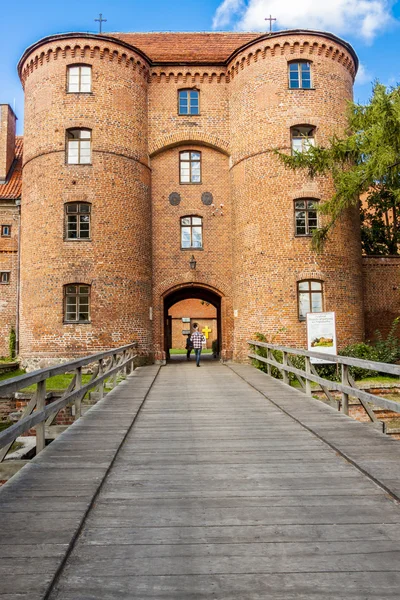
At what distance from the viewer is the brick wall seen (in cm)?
2019

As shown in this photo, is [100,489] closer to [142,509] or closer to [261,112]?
[142,509]

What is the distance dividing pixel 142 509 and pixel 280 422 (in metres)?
3.92

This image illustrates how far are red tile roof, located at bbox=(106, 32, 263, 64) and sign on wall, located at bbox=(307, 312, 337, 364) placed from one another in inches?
475

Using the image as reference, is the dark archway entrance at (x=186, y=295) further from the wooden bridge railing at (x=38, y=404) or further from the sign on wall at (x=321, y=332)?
the wooden bridge railing at (x=38, y=404)

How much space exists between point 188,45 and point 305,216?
9.95m

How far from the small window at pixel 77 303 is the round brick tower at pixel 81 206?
3 cm

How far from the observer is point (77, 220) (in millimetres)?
18344

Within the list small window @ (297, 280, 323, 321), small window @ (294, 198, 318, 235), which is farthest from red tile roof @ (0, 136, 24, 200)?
small window @ (297, 280, 323, 321)

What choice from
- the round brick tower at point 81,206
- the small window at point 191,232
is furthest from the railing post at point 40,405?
the small window at point 191,232

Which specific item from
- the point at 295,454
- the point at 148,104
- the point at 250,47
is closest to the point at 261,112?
the point at 250,47

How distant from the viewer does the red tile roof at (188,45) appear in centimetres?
2078

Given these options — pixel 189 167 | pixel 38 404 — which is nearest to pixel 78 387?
pixel 38 404

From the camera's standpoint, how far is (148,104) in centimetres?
2038

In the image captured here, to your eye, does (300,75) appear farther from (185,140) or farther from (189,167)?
(189,167)
